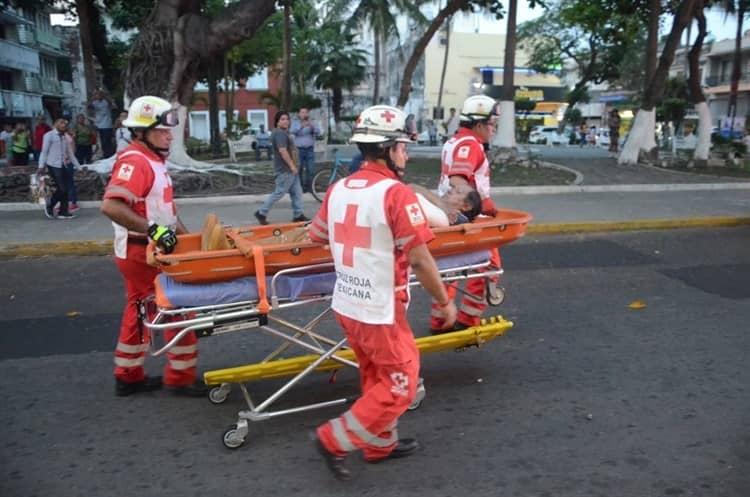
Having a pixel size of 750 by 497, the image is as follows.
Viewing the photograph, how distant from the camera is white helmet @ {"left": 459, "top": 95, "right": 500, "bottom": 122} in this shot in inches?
196

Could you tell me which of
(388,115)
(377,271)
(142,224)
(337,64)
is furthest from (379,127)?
(337,64)

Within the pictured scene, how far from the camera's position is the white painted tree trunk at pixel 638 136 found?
1723cm

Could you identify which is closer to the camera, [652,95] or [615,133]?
[652,95]

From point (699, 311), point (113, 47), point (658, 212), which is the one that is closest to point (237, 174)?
point (658, 212)

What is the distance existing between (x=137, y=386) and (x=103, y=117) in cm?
1360

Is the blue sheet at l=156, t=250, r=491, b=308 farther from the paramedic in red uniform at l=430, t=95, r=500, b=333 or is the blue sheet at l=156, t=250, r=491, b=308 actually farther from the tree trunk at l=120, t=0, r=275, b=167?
the tree trunk at l=120, t=0, r=275, b=167

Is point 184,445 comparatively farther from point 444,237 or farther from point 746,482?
point 746,482

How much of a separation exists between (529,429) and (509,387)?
0.63 meters

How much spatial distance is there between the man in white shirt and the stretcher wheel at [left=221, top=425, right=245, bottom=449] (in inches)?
336

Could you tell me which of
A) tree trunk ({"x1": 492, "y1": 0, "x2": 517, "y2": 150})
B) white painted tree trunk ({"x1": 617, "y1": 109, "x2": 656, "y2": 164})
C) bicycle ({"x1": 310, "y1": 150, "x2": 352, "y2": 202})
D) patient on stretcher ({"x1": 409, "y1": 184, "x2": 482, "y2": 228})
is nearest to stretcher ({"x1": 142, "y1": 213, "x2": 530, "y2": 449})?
patient on stretcher ({"x1": 409, "y1": 184, "x2": 482, "y2": 228})

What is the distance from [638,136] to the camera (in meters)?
17.6

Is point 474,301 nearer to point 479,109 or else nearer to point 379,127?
point 479,109

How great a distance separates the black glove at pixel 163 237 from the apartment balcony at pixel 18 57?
1616 inches

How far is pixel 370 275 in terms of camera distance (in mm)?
3096
